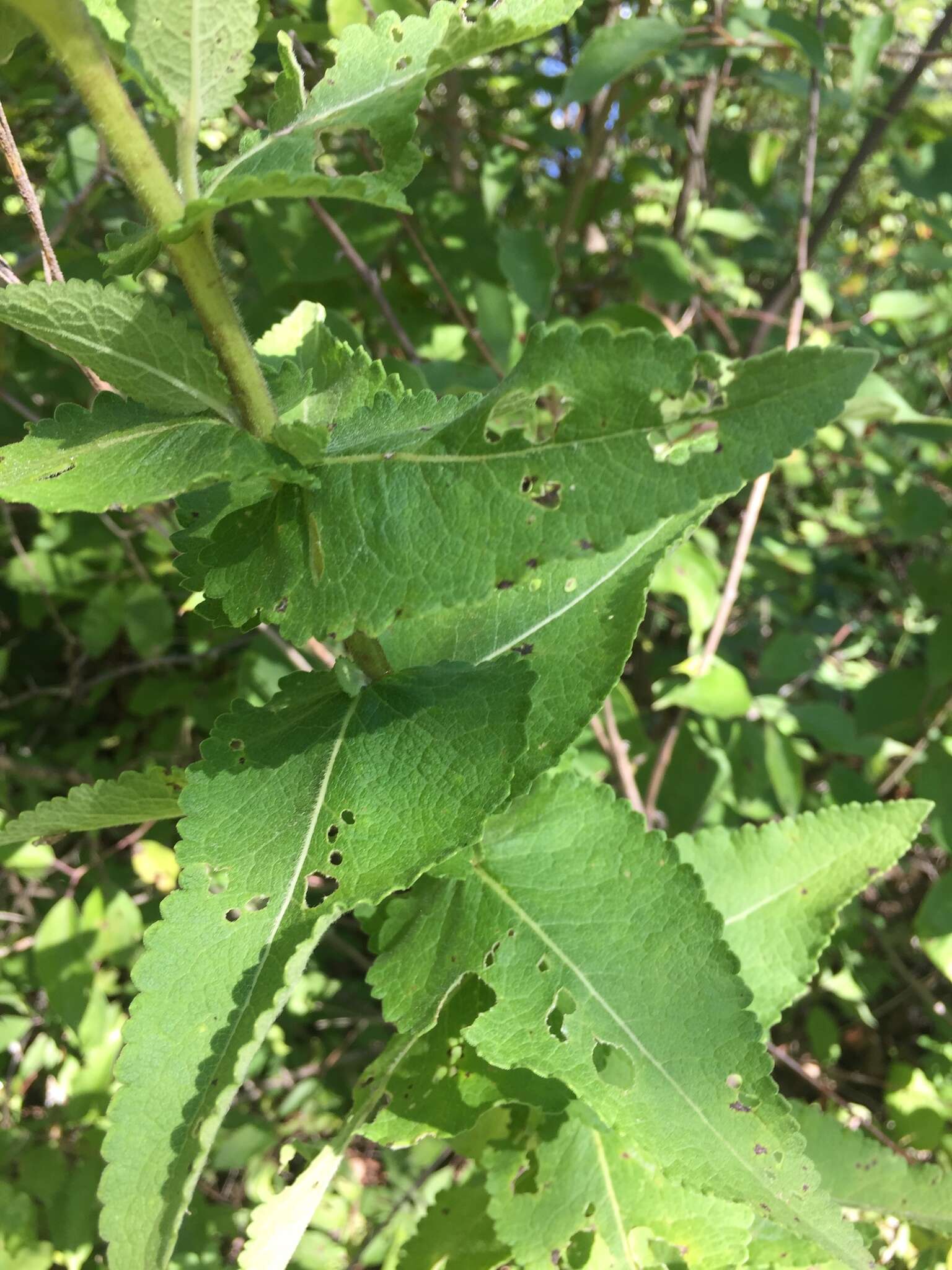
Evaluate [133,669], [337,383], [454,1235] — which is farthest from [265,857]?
[133,669]

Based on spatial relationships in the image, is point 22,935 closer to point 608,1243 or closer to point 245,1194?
point 245,1194

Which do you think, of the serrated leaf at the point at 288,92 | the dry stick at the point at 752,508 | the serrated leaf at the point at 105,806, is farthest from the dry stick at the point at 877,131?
the serrated leaf at the point at 105,806

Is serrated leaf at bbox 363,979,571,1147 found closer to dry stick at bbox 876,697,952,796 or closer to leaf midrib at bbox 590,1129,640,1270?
leaf midrib at bbox 590,1129,640,1270

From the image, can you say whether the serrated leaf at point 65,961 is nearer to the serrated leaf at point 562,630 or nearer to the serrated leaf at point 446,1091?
the serrated leaf at point 446,1091

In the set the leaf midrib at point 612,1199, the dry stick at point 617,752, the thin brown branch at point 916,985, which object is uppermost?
the leaf midrib at point 612,1199

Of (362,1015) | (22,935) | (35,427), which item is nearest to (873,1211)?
Result: (35,427)
